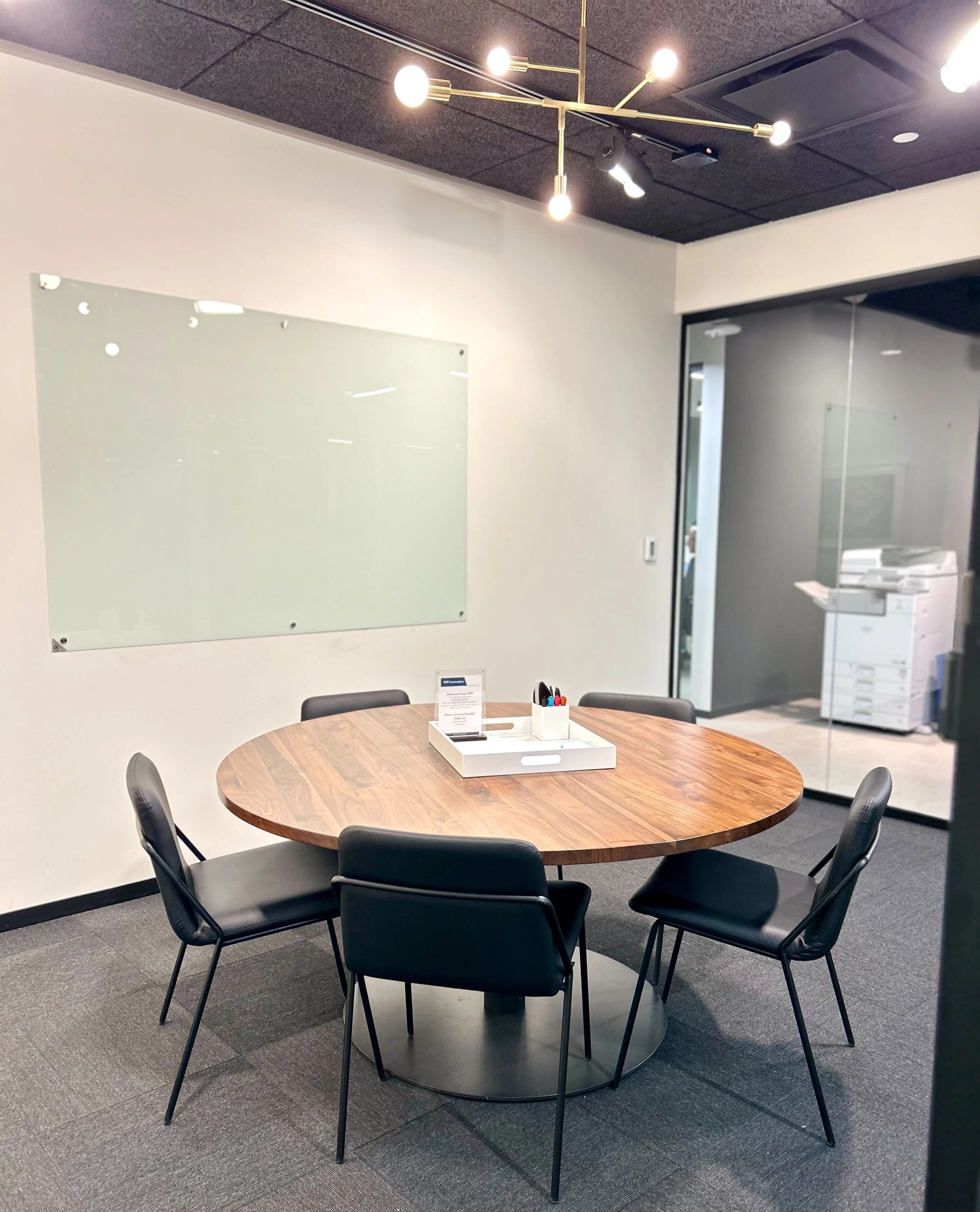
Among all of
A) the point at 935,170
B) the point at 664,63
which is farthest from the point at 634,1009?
the point at 935,170

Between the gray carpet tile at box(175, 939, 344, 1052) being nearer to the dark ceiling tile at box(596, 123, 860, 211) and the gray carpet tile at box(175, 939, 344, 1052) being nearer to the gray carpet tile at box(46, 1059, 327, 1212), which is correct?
the gray carpet tile at box(46, 1059, 327, 1212)

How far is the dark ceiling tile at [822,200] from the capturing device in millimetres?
4129

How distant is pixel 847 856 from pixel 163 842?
5.17ft

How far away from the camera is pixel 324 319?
12.2 feet

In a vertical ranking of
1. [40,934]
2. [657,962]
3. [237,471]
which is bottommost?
[40,934]

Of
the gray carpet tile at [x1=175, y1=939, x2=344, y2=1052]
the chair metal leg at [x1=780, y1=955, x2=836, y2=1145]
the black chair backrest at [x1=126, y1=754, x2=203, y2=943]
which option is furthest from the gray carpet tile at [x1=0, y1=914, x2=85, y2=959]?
the chair metal leg at [x1=780, y1=955, x2=836, y2=1145]

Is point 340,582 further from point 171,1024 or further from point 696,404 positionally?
point 696,404

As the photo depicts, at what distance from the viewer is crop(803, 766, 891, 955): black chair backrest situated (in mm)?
1951

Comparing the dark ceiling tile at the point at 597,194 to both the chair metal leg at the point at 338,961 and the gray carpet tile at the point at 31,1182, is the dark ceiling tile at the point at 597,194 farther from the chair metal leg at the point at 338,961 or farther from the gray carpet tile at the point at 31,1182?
the gray carpet tile at the point at 31,1182

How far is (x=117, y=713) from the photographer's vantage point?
3.30 m

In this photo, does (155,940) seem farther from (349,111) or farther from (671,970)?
(349,111)

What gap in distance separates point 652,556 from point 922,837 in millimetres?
2088

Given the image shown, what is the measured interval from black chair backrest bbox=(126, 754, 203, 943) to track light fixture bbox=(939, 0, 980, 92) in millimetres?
2559

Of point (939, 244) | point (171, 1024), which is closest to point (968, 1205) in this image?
point (171, 1024)
